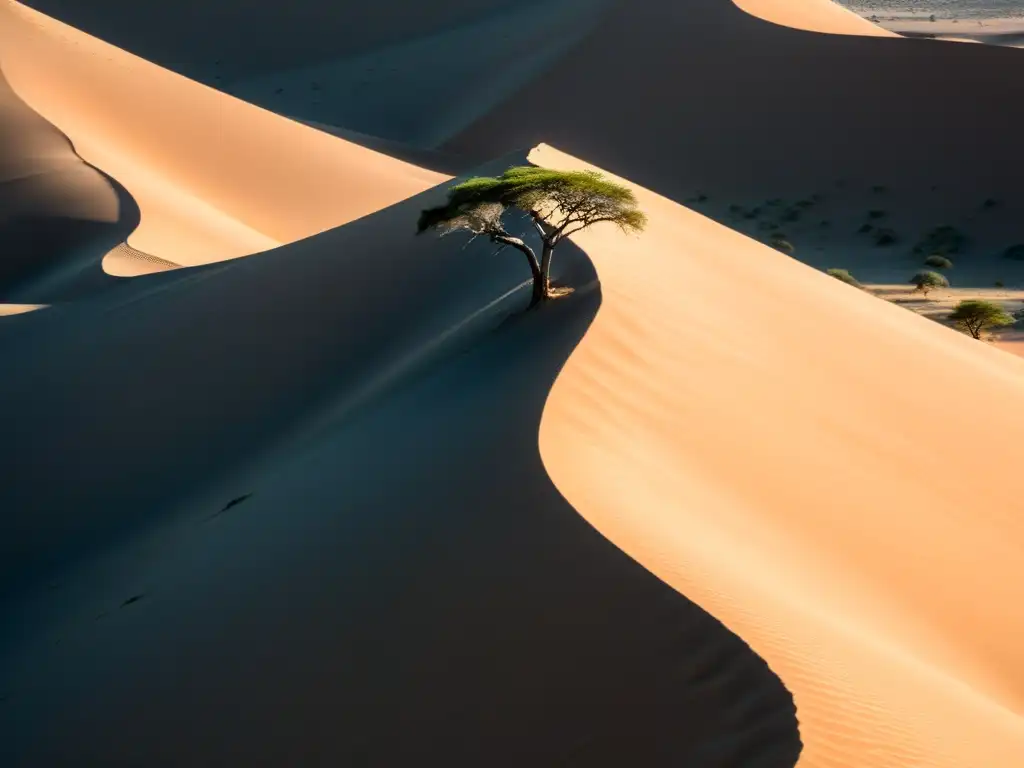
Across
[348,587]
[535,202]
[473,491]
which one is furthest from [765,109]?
[348,587]

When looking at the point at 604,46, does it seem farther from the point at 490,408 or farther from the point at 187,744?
the point at 187,744

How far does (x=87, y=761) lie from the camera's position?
5801mm

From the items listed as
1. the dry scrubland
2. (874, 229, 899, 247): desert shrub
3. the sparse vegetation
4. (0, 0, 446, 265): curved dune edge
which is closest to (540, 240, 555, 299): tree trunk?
the dry scrubland

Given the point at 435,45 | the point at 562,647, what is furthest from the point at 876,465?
the point at 435,45

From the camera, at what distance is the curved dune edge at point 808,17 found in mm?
39438

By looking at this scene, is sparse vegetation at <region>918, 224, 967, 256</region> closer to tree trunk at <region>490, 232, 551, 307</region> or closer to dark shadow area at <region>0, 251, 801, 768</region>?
tree trunk at <region>490, 232, 551, 307</region>

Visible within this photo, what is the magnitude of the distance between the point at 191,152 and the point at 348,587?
2170 centimetres

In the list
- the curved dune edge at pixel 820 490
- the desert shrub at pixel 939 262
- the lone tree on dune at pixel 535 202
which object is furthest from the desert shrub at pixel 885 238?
the lone tree on dune at pixel 535 202

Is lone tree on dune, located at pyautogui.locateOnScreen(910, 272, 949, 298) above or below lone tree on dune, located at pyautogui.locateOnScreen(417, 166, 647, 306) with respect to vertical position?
below

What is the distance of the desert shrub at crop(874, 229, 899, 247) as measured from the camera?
1046 inches

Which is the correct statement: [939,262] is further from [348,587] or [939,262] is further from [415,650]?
[415,650]

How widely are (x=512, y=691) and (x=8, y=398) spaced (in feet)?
30.6

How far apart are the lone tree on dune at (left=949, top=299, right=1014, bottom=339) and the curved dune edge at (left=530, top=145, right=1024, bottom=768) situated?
4009 mm

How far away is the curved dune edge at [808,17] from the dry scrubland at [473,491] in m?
17.7
